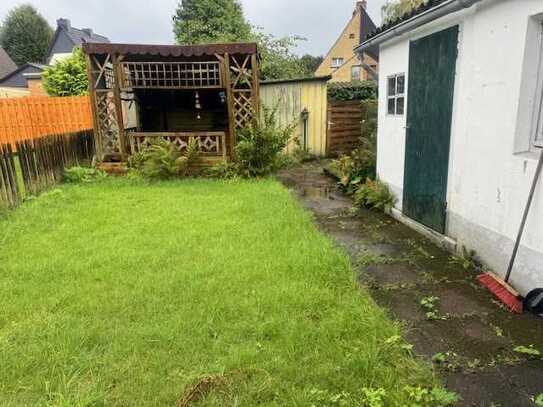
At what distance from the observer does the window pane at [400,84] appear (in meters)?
5.21

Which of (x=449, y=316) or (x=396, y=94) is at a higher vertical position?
(x=396, y=94)

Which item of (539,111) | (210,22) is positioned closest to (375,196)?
(539,111)

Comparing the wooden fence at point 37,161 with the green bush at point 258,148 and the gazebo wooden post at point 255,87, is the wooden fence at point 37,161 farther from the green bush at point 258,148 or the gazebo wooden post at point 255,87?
the gazebo wooden post at point 255,87

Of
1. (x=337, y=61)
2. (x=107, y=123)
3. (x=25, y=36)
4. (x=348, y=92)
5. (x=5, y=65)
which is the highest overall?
(x=25, y=36)

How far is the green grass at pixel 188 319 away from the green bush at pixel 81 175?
3.02 m

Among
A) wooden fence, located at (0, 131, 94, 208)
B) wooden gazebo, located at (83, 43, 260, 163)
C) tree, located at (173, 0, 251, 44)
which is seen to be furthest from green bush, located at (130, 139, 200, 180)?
tree, located at (173, 0, 251, 44)

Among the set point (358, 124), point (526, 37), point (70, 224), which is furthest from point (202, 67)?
point (526, 37)

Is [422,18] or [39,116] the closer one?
[422,18]

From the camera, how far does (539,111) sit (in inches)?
120

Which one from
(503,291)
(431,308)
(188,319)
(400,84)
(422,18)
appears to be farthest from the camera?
(400,84)

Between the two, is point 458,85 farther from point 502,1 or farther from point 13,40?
point 13,40

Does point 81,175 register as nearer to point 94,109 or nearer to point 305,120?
point 94,109

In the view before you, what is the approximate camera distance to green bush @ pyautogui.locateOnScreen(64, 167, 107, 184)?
8.05 metres

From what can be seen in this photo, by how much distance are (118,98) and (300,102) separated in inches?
211
